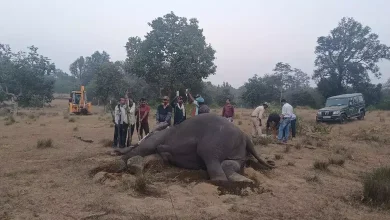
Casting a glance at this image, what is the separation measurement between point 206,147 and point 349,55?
38.0 meters

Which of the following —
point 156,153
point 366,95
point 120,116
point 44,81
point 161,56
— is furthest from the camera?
point 366,95

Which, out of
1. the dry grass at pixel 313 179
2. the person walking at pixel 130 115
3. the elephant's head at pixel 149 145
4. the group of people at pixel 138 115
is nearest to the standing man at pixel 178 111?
the group of people at pixel 138 115

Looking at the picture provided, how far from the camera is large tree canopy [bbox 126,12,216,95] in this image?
3008cm

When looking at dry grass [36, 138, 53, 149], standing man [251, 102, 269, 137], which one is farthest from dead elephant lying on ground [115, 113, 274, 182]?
standing man [251, 102, 269, 137]

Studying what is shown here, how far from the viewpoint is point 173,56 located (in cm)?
3056

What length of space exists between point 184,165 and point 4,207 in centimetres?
352

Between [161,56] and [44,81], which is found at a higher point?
[161,56]

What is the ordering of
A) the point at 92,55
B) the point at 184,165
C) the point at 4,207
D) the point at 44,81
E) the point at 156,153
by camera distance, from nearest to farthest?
1. the point at 4,207
2. the point at 184,165
3. the point at 156,153
4. the point at 44,81
5. the point at 92,55

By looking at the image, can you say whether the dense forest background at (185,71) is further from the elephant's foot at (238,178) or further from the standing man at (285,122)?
the elephant's foot at (238,178)

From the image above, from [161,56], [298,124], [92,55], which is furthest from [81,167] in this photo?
[92,55]

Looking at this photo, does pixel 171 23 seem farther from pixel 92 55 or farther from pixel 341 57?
pixel 92 55

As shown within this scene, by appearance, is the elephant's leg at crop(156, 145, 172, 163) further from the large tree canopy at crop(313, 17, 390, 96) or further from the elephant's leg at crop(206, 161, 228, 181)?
the large tree canopy at crop(313, 17, 390, 96)

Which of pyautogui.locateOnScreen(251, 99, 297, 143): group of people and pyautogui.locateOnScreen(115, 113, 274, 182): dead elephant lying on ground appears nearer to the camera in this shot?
pyautogui.locateOnScreen(115, 113, 274, 182): dead elephant lying on ground

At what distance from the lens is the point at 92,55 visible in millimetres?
75000
